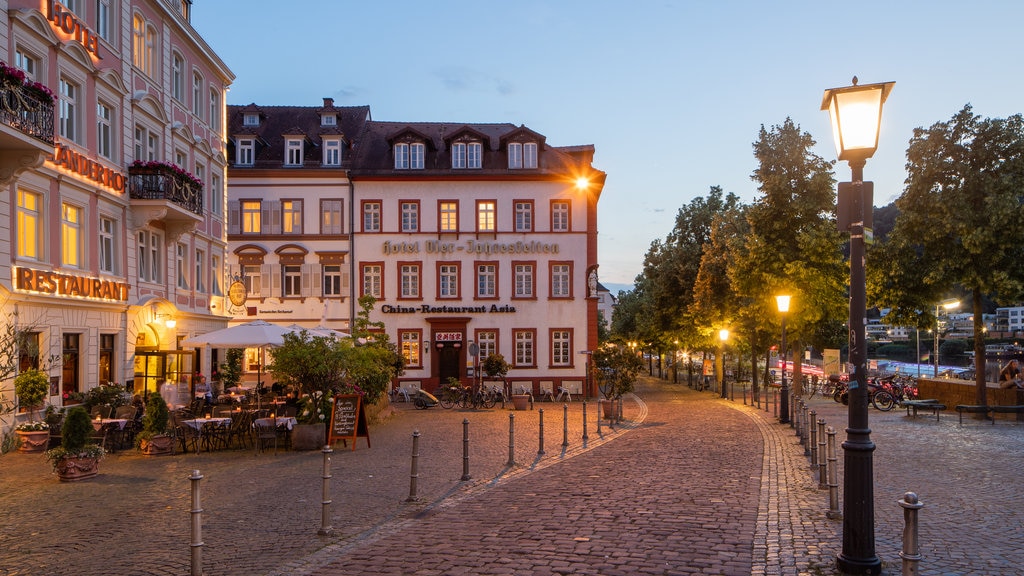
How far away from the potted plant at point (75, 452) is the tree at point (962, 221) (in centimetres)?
2184

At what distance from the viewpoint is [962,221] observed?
25.0 metres

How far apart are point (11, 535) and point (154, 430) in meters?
7.73

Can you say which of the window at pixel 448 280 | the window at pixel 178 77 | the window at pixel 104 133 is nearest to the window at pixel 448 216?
the window at pixel 448 280

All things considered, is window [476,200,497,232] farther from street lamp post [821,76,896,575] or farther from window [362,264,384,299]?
street lamp post [821,76,896,575]

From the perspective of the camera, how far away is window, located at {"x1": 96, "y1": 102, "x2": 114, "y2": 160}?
2247 centimetres

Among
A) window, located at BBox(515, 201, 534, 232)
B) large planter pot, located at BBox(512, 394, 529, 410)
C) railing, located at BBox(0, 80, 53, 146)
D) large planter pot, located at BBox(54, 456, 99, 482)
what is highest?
window, located at BBox(515, 201, 534, 232)

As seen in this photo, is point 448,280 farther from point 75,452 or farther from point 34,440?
point 75,452

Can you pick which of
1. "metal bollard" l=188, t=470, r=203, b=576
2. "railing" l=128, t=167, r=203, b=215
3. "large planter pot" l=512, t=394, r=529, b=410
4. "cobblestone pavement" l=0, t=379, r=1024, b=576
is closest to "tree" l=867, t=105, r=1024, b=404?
"cobblestone pavement" l=0, t=379, r=1024, b=576

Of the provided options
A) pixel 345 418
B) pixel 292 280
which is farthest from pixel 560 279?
pixel 345 418

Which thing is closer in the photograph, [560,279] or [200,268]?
[200,268]

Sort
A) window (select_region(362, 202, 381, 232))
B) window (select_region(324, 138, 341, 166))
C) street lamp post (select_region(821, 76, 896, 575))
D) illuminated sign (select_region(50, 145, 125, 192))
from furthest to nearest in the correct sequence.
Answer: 1. window (select_region(324, 138, 341, 166))
2. window (select_region(362, 202, 381, 232))
3. illuminated sign (select_region(50, 145, 125, 192))
4. street lamp post (select_region(821, 76, 896, 575))

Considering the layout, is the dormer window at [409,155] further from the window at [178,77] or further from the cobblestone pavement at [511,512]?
the cobblestone pavement at [511,512]

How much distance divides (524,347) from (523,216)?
6242 millimetres

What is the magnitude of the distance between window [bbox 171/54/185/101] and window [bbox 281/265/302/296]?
1508 cm
